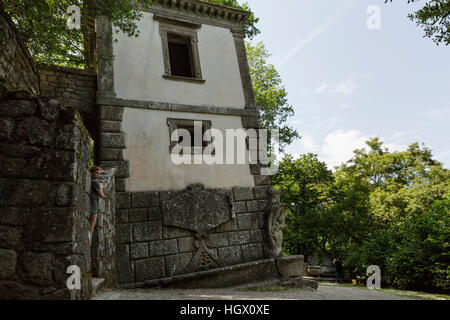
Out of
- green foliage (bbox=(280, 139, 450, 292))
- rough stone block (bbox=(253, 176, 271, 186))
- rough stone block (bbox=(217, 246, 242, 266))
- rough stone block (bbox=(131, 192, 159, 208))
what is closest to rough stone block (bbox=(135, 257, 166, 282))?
rough stone block (bbox=(131, 192, 159, 208))

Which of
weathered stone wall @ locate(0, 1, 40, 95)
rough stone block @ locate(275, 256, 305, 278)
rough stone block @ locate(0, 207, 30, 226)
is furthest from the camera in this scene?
rough stone block @ locate(275, 256, 305, 278)

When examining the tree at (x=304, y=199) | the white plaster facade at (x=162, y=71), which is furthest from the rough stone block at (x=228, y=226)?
the tree at (x=304, y=199)

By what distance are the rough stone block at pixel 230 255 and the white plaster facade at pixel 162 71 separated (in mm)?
4092

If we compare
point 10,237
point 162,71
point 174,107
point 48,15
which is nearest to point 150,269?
point 174,107

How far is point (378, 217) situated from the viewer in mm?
19062

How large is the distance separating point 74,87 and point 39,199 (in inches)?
234

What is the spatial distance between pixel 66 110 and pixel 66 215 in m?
1.00

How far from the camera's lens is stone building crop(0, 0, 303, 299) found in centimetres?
643

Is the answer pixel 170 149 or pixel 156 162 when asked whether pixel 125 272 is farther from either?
pixel 170 149

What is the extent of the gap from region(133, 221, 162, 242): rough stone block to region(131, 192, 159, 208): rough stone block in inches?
16.8

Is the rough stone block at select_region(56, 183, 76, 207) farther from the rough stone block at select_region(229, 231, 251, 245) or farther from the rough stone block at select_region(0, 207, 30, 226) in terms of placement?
the rough stone block at select_region(229, 231, 251, 245)

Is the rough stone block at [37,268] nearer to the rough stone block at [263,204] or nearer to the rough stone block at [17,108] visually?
the rough stone block at [17,108]

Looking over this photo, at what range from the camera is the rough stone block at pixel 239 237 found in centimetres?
753

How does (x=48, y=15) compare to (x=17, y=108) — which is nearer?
(x=17, y=108)
